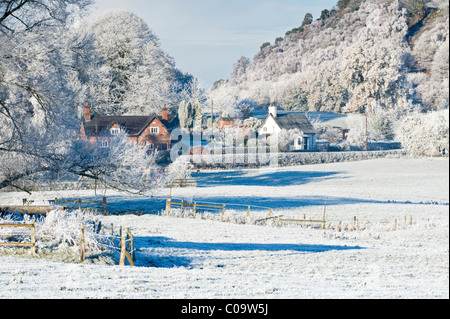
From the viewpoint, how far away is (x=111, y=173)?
52.6 feet

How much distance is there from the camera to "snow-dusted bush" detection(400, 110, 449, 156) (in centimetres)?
3927

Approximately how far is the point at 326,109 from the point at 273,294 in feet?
225

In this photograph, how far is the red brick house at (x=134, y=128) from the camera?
16969 mm

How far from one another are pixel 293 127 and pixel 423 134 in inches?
557

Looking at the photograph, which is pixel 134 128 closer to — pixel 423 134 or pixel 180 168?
pixel 180 168

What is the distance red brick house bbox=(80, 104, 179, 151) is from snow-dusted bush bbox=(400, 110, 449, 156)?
22263 mm

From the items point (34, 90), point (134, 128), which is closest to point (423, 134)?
point (134, 128)

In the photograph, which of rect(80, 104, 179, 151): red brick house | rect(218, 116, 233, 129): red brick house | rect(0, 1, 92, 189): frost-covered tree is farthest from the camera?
rect(218, 116, 233, 129): red brick house

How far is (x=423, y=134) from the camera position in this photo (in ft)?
142

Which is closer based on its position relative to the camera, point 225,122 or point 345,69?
point 225,122

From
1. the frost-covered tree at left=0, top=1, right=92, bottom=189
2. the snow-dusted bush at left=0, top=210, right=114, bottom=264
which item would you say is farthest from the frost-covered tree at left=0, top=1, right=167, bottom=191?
the snow-dusted bush at left=0, top=210, right=114, bottom=264

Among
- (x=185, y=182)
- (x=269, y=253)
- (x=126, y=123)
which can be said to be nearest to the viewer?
(x=269, y=253)

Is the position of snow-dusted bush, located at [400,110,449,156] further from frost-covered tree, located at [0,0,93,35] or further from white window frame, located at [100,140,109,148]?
frost-covered tree, located at [0,0,93,35]

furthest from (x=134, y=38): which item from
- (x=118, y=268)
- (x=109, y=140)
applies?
(x=118, y=268)
